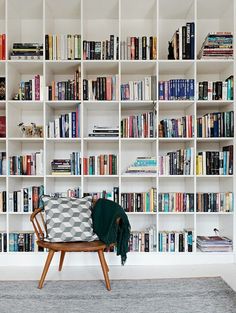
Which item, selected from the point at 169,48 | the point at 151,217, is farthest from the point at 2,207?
the point at 169,48

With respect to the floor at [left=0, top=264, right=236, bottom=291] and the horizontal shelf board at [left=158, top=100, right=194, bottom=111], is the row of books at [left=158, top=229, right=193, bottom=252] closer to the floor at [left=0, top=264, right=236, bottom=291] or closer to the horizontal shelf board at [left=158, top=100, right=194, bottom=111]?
the floor at [left=0, top=264, right=236, bottom=291]

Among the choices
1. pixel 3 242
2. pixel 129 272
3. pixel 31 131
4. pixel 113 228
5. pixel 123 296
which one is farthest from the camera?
pixel 31 131

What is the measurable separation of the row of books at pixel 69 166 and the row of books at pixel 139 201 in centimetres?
52

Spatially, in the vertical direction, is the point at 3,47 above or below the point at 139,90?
above

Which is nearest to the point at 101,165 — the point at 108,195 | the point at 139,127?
the point at 108,195

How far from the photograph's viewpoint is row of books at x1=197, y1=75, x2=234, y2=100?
124 inches

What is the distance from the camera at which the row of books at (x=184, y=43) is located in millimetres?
3092

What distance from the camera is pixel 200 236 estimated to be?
3375 millimetres

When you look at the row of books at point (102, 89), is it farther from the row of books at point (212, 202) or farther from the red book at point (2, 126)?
the row of books at point (212, 202)

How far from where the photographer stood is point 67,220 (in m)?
2.67

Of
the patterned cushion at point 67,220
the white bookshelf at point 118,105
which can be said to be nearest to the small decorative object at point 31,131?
the white bookshelf at point 118,105

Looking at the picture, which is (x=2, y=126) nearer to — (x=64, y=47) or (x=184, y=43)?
(x=64, y=47)

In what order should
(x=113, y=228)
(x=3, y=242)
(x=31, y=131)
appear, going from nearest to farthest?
(x=113, y=228) < (x=3, y=242) < (x=31, y=131)

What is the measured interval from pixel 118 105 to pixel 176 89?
59 cm
